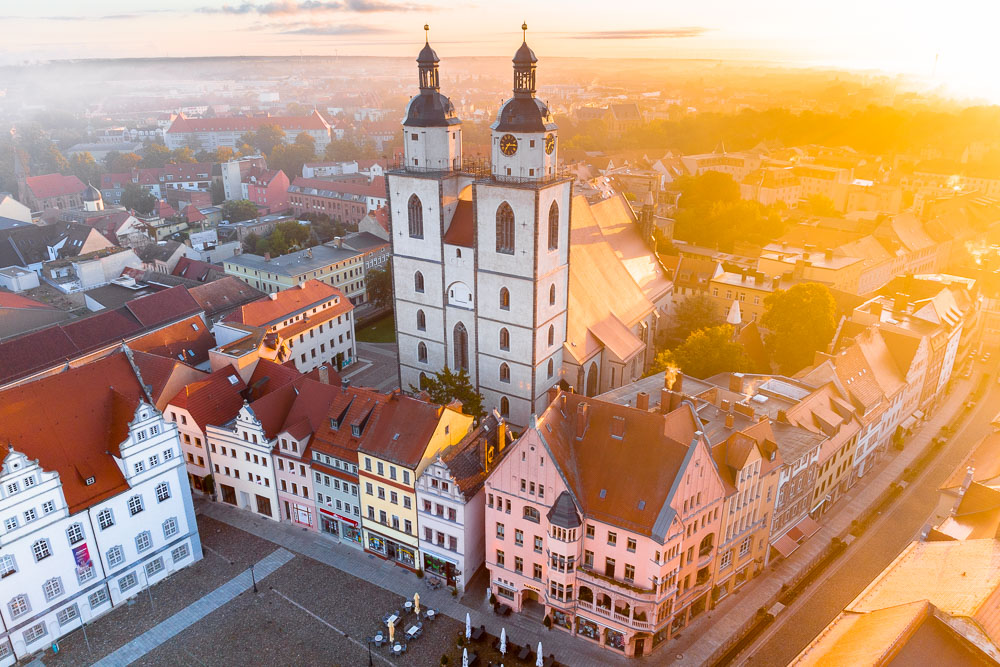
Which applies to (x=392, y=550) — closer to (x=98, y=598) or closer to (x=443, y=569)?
(x=443, y=569)

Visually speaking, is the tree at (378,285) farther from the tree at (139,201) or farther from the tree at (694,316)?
the tree at (139,201)

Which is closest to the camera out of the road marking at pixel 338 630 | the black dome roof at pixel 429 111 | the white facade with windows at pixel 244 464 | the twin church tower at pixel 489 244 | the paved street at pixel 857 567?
the road marking at pixel 338 630

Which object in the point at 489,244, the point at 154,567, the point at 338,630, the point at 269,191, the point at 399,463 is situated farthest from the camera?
the point at 269,191

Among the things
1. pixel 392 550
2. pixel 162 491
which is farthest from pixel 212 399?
pixel 392 550

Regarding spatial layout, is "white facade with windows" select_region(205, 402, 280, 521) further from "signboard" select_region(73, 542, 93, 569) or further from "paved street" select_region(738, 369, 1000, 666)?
"paved street" select_region(738, 369, 1000, 666)

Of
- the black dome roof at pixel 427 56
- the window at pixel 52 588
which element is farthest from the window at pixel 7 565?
the black dome roof at pixel 427 56
